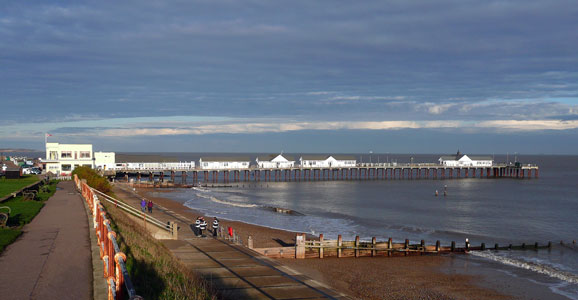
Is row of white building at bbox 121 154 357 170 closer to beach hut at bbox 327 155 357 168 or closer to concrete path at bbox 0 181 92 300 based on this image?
beach hut at bbox 327 155 357 168

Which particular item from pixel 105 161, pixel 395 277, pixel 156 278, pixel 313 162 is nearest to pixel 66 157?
pixel 105 161

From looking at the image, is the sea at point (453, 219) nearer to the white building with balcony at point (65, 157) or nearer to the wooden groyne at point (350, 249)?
the wooden groyne at point (350, 249)

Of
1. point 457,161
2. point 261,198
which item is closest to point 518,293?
point 261,198

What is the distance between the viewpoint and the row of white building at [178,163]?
262 feet

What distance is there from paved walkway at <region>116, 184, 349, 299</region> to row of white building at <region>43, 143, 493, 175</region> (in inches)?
2363

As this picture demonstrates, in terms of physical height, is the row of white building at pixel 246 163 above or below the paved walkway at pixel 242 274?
above

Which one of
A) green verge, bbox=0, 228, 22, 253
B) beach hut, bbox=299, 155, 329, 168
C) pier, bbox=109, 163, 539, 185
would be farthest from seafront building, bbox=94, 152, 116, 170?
green verge, bbox=0, 228, 22, 253

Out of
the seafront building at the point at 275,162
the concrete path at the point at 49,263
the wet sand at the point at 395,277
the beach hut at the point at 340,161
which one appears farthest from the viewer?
the beach hut at the point at 340,161

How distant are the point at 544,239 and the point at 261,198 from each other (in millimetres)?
38607

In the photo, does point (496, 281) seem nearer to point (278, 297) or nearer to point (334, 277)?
point (334, 277)

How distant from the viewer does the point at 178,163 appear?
10750cm

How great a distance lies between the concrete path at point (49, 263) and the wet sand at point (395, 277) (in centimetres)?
1114

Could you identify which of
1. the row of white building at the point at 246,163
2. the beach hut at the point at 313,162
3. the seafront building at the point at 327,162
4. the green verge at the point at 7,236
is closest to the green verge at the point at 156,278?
the green verge at the point at 7,236

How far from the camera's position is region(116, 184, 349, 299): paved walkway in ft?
48.1
